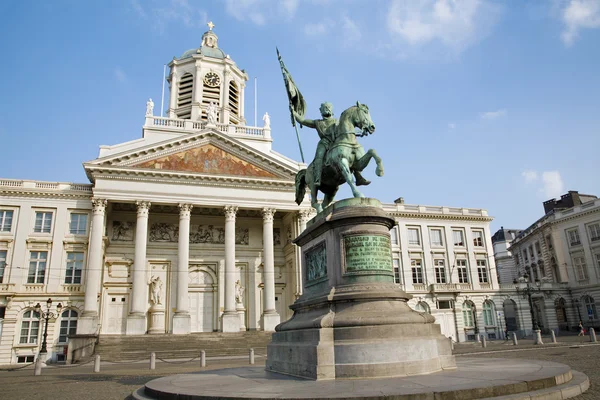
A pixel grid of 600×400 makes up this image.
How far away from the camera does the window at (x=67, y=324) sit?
33850 millimetres

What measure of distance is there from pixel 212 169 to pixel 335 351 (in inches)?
1214

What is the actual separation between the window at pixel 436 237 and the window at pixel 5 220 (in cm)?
3798

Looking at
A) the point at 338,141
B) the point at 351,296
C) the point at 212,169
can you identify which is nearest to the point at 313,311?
the point at 351,296

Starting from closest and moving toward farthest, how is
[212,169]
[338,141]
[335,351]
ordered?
1. [335,351]
2. [338,141]
3. [212,169]

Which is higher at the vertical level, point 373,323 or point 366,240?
point 366,240

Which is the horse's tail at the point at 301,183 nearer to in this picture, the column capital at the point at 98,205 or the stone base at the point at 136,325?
the stone base at the point at 136,325

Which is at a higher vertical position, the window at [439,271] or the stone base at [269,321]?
the window at [439,271]

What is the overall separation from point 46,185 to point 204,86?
19.5 m

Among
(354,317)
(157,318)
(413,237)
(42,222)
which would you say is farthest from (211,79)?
(354,317)

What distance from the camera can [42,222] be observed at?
35875 millimetres

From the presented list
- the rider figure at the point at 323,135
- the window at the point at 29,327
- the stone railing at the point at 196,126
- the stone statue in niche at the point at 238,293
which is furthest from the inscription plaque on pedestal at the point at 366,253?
the stone railing at the point at 196,126

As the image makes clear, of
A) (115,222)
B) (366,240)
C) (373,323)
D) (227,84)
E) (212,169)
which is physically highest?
(227,84)

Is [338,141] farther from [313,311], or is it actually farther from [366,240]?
[313,311]

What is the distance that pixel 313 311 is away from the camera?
9047mm
